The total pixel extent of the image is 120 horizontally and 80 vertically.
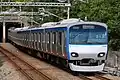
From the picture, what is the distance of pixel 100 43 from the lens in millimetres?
18094

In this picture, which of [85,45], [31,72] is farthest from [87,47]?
[31,72]

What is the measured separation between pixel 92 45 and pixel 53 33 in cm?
413

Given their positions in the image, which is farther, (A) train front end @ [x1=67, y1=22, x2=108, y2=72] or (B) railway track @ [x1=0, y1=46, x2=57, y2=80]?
(A) train front end @ [x1=67, y1=22, x2=108, y2=72]

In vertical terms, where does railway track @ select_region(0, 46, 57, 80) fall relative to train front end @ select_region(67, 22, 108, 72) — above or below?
below

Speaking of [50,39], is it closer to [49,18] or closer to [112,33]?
[112,33]

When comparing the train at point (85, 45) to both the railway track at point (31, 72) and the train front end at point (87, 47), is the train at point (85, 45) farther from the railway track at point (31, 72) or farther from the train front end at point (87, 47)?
the railway track at point (31, 72)

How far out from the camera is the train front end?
58.1 feet

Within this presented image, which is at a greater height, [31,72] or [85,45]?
[85,45]

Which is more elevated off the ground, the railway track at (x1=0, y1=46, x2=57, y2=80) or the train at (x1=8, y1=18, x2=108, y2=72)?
the train at (x1=8, y1=18, x2=108, y2=72)

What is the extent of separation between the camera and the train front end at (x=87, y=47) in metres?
17.7

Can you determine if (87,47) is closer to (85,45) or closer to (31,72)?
(85,45)

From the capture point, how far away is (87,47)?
1784 cm

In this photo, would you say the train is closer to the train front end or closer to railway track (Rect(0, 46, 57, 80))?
the train front end

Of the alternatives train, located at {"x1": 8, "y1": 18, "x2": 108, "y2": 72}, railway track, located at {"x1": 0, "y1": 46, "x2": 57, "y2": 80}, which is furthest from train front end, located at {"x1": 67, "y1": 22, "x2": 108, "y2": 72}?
railway track, located at {"x1": 0, "y1": 46, "x2": 57, "y2": 80}
